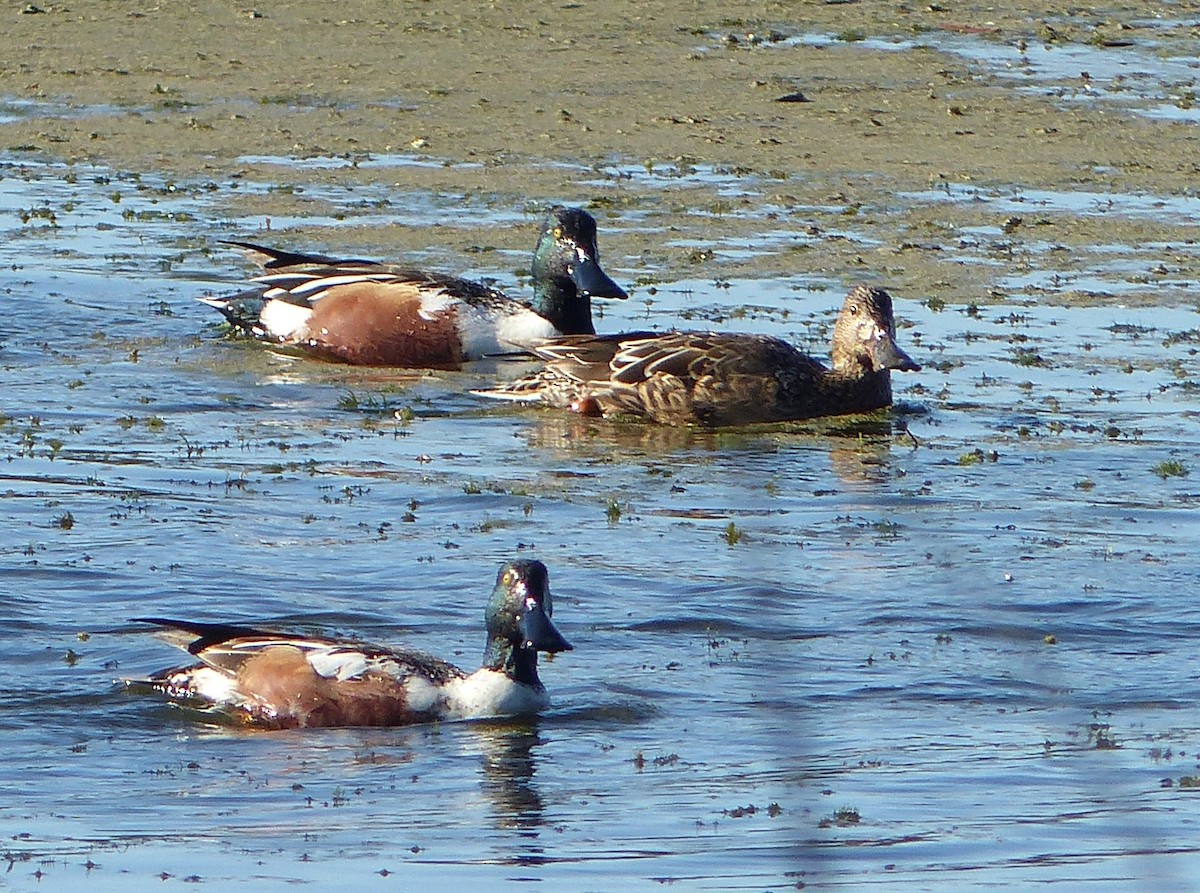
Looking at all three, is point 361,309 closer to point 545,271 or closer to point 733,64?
point 545,271

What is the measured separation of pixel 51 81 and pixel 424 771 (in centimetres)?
1303

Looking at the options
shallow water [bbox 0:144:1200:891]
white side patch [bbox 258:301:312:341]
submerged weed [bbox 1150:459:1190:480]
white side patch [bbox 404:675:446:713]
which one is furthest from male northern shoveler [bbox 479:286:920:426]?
white side patch [bbox 404:675:446:713]

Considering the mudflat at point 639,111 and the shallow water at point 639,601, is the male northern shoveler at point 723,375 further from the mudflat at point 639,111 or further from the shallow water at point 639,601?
the mudflat at point 639,111

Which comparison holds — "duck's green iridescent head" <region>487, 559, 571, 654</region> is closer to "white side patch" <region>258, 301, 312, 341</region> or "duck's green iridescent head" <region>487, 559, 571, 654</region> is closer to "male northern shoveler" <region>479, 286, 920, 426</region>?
"male northern shoveler" <region>479, 286, 920, 426</region>

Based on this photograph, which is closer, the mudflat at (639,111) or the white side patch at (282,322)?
the white side patch at (282,322)

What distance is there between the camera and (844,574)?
9203 millimetres

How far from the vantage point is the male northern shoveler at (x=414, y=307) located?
1284 centimetres

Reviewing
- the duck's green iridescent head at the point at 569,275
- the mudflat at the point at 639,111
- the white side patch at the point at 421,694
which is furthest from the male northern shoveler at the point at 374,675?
the mudflat at the point at 639,111

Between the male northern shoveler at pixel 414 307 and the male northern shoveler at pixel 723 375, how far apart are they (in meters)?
0.75

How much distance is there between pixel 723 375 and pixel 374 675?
3996 millimetres

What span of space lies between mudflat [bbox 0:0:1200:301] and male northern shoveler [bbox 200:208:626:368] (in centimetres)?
158

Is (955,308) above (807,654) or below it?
above

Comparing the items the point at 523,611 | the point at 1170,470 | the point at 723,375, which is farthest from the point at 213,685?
the point at 1170,470

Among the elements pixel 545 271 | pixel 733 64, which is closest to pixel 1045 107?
pixel 733 64
